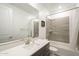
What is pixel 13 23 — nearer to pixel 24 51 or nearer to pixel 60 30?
pixel 24 51

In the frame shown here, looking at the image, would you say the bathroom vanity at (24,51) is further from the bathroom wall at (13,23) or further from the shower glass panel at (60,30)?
the shower glass panel at (60,30)

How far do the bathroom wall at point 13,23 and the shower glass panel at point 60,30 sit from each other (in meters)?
0.93

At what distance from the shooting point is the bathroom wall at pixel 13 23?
3.76 feet

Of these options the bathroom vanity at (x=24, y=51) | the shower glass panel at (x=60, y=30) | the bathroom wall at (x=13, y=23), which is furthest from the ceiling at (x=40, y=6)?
the bathroom vanity at (x=24, y=51)

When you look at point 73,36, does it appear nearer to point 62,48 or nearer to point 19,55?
point 62,48

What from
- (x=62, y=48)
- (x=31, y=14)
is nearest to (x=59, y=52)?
(x=62, y=48)

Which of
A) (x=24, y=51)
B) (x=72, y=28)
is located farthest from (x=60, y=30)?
(x=24, y=51)

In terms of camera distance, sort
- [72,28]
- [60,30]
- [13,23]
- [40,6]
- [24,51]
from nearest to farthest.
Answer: [24,51] < [13,23] < [72,28] < [40,6] < [60,30]

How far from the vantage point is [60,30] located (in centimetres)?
191

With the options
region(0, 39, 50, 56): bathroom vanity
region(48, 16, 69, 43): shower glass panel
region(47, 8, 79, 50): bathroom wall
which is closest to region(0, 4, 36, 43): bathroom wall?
region(0, 39, 50, 56): bathroom vanity

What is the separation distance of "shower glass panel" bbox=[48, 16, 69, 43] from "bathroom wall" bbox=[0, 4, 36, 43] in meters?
0.93

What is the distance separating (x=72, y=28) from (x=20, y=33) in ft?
5.14

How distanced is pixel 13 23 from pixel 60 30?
157 centimetres

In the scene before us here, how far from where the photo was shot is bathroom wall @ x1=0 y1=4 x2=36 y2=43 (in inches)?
45.1
